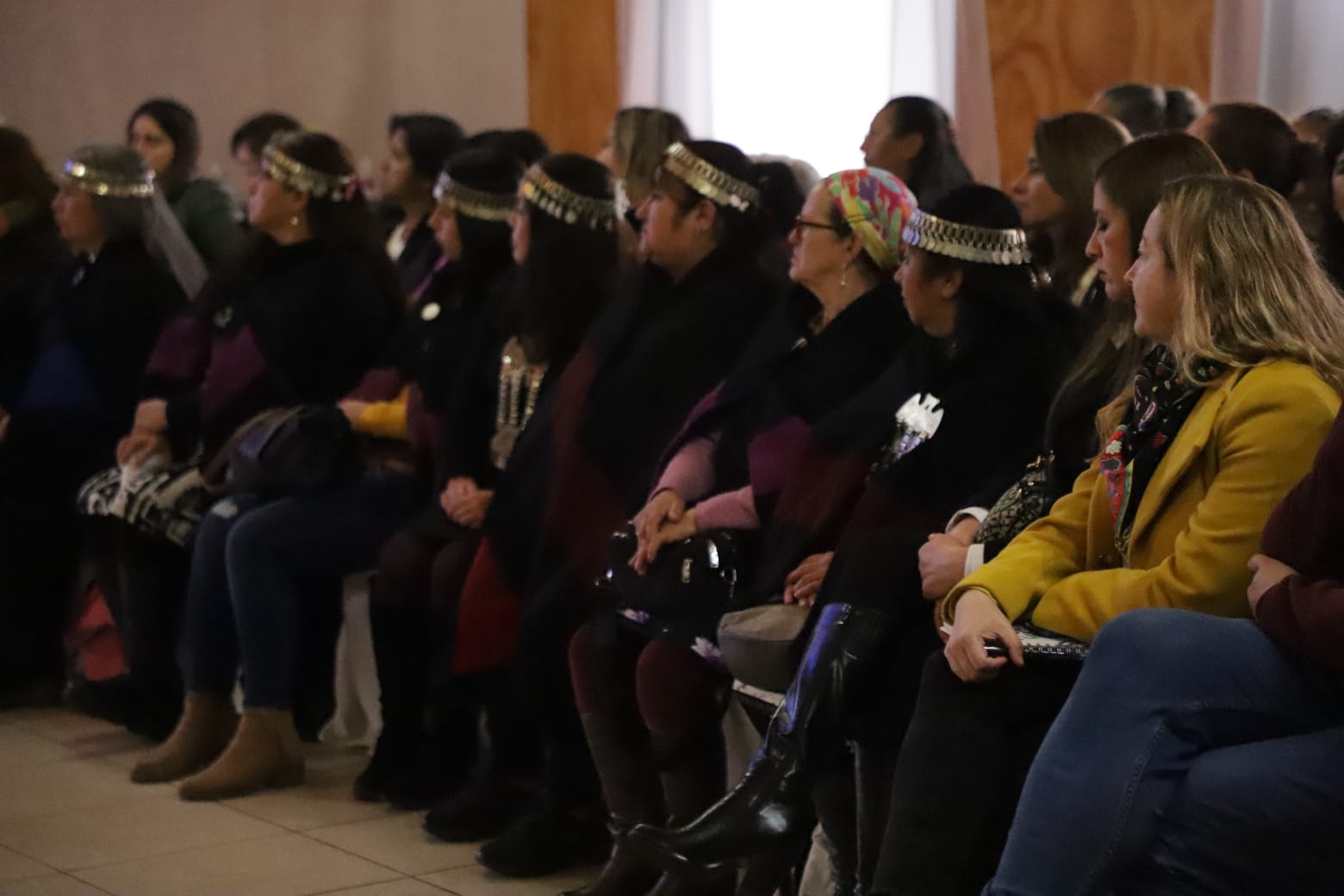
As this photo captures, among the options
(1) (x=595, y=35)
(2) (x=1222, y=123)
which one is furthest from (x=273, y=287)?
(1) (x=595, y=35)

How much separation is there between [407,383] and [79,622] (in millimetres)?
1148

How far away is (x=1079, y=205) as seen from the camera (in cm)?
334

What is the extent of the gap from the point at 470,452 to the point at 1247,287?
73.4 inches

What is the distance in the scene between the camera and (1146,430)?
233cm

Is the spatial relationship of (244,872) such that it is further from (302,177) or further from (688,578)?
(302,177)

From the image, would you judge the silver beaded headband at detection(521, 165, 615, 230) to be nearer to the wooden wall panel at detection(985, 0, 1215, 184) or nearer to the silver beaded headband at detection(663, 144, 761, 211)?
the silver beaded headband at detection(663, 144, 761, 211)

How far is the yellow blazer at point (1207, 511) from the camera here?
217 cm

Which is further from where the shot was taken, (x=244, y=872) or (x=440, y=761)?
(x=440, y=761)

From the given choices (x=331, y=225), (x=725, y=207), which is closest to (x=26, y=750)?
(x=331, y=225)

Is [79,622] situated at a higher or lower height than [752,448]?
lower

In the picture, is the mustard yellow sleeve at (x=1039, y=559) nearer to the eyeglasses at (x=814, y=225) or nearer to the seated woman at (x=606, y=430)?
the eyeglasses at (x=814, y=225)

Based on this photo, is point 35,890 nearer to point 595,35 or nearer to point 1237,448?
point 1237,448

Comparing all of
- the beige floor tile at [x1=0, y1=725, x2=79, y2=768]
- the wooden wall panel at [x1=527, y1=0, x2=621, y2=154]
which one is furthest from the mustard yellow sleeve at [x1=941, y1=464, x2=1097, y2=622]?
the wooden wall panel at [x1=527, y1=0, x2=621, y2=154]

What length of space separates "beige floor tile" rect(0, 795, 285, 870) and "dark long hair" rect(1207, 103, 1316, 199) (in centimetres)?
210
